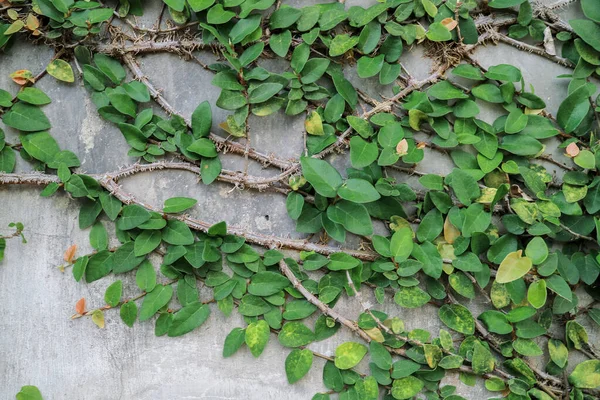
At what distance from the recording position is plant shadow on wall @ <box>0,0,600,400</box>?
1.46 metres

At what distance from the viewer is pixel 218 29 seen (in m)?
1.47

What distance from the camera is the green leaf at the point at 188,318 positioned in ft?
4.91

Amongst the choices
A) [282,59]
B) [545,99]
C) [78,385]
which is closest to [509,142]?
[545,99]

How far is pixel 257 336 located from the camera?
1.48m

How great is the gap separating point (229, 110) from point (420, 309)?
0.81 meters

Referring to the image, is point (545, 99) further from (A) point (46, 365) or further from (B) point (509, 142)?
(A) point (46, 365)

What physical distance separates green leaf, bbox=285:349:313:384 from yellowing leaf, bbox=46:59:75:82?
1025 mm

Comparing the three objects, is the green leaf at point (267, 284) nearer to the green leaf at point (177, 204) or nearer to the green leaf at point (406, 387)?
the green leaf at point (177, 204)

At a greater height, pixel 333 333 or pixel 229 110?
pixel 229 110

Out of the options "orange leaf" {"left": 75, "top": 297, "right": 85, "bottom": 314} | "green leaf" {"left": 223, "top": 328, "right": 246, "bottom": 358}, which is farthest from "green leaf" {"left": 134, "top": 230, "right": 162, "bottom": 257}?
"green leaf" {"left": 223, "top": 328, "right": 246, "bottom": 358}

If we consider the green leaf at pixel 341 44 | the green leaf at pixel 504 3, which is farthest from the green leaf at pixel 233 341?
the green leaf at pixel 504 3

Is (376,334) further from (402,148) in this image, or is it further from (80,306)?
(80,306)

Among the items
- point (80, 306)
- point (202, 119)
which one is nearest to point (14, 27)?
point (202, 119)

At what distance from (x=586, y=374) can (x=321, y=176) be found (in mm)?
957
